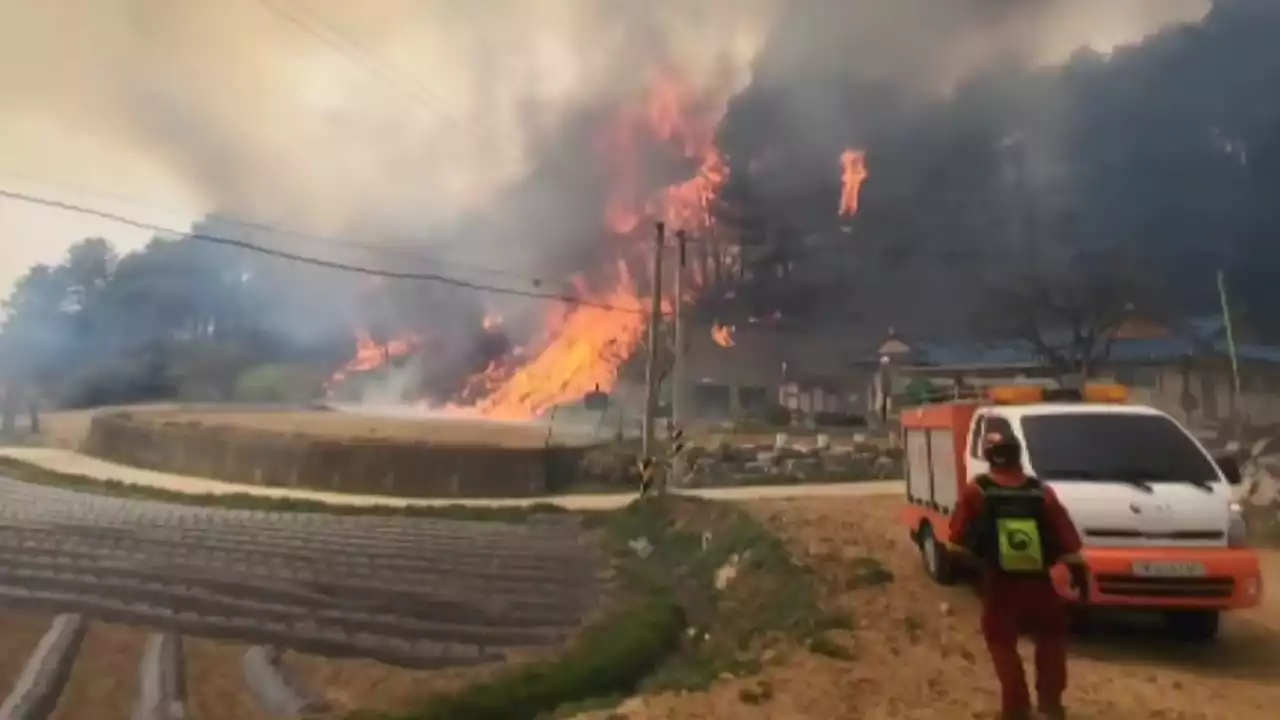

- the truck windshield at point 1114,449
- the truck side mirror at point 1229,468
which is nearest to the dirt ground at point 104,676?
the truck windshield at point 1114,449

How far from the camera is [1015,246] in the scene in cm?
2244

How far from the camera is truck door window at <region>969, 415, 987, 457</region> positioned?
8.56 metres

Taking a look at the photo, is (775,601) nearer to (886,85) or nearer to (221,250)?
(221,250)

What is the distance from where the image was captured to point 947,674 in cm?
686

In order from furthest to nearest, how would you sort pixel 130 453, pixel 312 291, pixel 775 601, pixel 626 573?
1. pixel 312 291
2. pixel 130 453
3. pixel 626 573
4. pixel 775 601

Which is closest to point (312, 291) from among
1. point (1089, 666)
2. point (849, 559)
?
point (849, 559)

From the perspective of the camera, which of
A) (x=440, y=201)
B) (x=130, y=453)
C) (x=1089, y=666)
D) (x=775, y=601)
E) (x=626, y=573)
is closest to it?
(x=1089, y=666)

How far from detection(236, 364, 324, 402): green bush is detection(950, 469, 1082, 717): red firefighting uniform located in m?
12.4

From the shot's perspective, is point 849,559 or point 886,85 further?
point 886,85

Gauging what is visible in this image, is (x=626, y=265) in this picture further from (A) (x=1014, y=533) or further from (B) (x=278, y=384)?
(A) (x=1014, y=533)

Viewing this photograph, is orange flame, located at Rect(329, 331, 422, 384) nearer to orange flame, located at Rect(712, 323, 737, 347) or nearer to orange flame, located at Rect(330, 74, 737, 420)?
orange flame, located at Rect(330, 74, 737, 420)

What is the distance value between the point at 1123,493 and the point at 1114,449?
0.72 metres

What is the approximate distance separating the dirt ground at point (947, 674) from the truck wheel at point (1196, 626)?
132 millimetres

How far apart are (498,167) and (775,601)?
12100 mm
